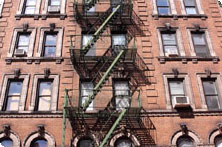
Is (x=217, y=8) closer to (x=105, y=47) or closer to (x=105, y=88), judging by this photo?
(x=105, y=47)

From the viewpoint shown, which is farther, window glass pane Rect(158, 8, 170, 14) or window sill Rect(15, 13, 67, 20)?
window glass pane Rect(158, 8, 170, 14)

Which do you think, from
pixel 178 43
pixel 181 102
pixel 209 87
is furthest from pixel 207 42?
pixel 181 102

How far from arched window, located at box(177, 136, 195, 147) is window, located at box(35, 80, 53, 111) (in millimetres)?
7286

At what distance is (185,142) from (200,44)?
6.79m

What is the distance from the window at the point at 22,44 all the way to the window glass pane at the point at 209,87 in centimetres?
1095

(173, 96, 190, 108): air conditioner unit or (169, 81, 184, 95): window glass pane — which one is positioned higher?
(169, 81, 184, 95): window glass pane

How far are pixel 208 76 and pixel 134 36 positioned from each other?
5.19 metres

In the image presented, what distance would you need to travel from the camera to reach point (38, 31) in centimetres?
2030

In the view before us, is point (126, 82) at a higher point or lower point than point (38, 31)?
lower

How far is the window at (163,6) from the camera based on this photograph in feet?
71.5

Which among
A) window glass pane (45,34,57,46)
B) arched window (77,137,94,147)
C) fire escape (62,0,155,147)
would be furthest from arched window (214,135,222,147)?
window glass pane (45,34,57,46)

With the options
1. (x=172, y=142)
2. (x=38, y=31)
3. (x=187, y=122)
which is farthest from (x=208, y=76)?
(x=38, y=31)

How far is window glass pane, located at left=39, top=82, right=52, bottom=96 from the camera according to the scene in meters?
18.2

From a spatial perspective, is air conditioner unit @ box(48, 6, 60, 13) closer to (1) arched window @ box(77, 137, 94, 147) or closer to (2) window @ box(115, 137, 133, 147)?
(1) arched window @ box(77, 137, 94, 147)
